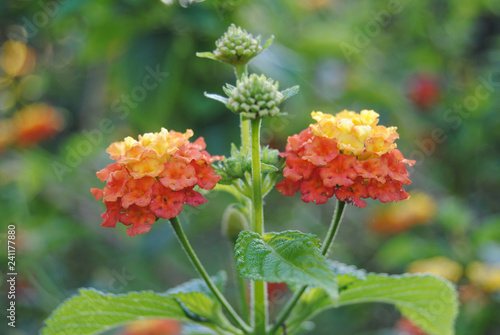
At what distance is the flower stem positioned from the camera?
0.80m

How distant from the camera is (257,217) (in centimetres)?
84

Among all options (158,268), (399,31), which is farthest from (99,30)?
(399,31)

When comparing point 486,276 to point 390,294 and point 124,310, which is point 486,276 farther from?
point 124,310

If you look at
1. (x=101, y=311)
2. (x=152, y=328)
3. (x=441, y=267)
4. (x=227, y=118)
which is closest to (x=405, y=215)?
(x=441, y=267)

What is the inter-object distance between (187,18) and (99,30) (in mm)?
353

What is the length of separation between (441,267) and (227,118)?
975 millimetres

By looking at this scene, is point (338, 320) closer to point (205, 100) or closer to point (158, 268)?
point (158, 268)

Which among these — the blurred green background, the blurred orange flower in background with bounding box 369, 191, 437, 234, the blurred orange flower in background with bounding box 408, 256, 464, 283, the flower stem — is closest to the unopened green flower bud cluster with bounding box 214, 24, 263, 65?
the flower stem

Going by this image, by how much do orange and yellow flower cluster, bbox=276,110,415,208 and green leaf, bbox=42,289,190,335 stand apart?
292 mm

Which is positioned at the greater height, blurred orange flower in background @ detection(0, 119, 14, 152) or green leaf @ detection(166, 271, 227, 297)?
blurred orange flower in background @ detection(0, 119, 14, 152)

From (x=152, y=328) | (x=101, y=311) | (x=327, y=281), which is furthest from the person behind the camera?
(x=152, y=328)

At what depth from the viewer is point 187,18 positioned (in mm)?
1849

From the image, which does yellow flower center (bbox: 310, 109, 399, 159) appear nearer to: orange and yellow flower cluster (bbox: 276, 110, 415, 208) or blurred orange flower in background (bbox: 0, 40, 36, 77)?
orange and yellow flower cluster (bbox: 276, 110, 415, 208)

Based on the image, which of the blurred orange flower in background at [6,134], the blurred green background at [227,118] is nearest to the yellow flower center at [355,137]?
the blurred green background at [227,118]
